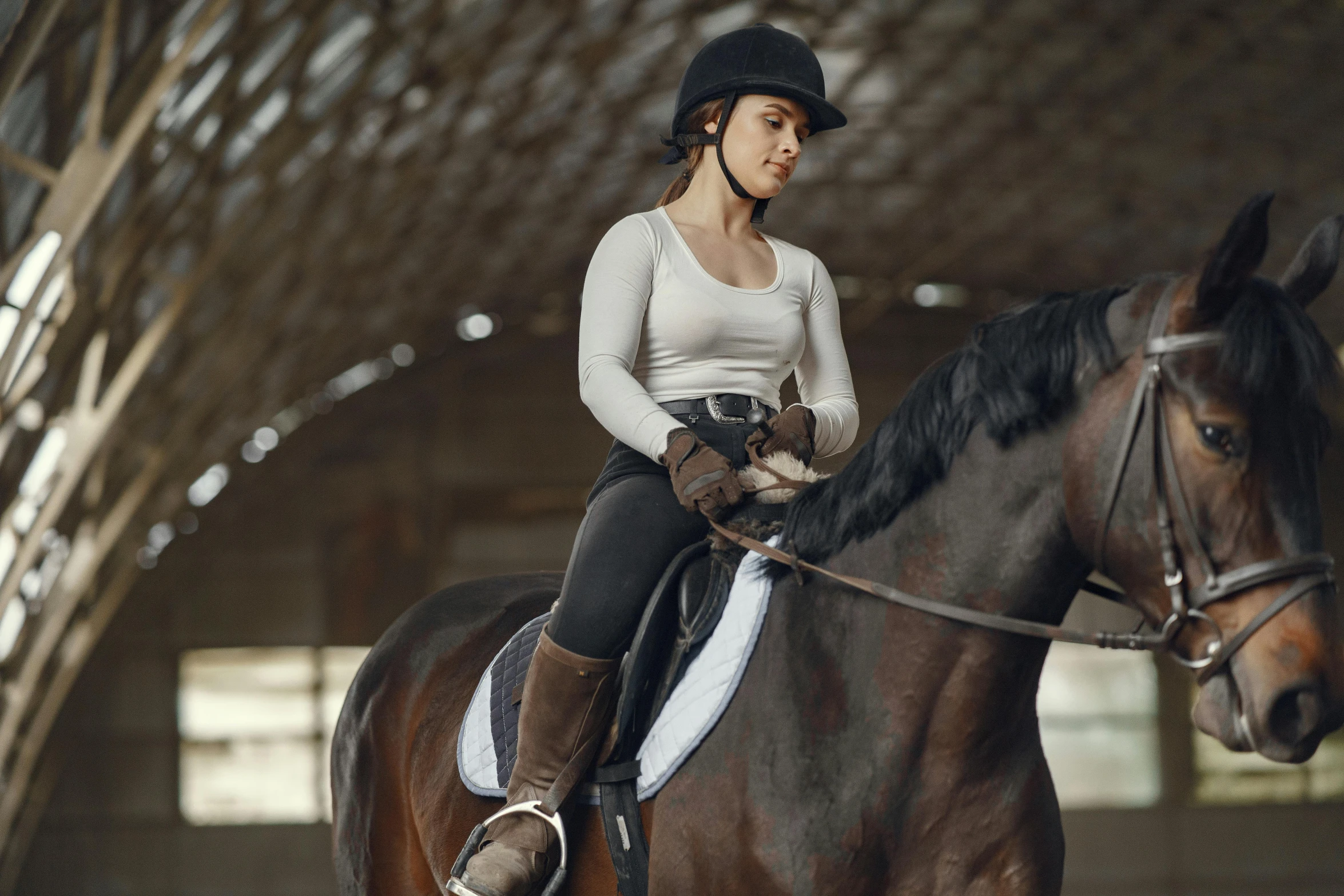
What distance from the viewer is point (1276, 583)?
2.06 m

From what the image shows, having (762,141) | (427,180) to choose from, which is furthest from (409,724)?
(427,180)

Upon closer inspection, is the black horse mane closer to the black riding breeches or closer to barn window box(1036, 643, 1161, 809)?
the black riding breeches

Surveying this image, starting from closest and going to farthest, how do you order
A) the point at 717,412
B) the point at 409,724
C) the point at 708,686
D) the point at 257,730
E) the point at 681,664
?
the point at 708,686 → the point at 681,664 → the point at 717,412 → the point at 409,724 → the point at 257,730

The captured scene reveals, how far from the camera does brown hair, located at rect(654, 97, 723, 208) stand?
3.12m

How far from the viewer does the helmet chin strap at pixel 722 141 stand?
3051 millimetres

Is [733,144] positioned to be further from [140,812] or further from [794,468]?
[140,812]

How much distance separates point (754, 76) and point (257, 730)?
22.1m

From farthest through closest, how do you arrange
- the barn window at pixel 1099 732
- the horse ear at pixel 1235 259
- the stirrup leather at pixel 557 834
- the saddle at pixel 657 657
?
the barn window at pixel 1099 732
the stirrup leather at pixel 557 834
the saddle at pixel 657 657
the horse ear at pixel 1235 259

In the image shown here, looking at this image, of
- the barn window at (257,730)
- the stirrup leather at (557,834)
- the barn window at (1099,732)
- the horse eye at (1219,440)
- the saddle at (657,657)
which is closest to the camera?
the horse eye at (1219,440)

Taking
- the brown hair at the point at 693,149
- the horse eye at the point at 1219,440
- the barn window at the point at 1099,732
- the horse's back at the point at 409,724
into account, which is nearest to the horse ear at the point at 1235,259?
the horse eye at the point at 1219,440

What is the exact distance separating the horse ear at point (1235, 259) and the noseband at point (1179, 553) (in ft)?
0.16

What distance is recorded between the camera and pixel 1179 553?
214cm

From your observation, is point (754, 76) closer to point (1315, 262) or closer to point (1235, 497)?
point (1315, 262)

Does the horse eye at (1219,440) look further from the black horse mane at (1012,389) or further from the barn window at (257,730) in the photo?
the barn window at (257,730)
